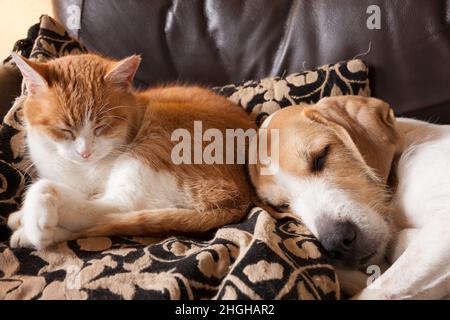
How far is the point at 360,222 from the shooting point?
1155mm

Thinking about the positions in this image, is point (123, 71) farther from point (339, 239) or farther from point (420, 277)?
point (420, 277)

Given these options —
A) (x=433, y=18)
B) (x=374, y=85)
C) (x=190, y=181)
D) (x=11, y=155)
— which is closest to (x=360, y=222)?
(x=190, y=181)

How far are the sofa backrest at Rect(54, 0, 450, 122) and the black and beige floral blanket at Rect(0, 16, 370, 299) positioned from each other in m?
0.73

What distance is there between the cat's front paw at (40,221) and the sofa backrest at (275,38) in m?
0.96

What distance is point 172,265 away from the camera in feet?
3.30

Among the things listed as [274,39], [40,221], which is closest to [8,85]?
[40,221]

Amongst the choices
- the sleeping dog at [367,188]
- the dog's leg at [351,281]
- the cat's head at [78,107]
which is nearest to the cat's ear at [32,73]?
the cat's head at [78,107]

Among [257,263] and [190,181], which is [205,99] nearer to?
[190,181]

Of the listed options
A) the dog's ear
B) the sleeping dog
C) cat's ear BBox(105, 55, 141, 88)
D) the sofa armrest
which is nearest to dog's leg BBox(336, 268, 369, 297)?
the sleeping dog

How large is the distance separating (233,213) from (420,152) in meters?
0.59

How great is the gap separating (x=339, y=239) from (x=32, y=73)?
37.6 inches

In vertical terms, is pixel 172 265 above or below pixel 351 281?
above
